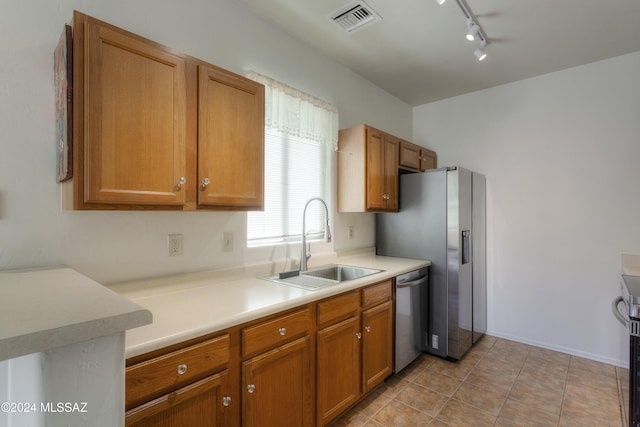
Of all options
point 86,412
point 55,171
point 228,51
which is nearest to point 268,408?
point 86,412

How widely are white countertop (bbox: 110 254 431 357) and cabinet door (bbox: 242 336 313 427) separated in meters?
0.23

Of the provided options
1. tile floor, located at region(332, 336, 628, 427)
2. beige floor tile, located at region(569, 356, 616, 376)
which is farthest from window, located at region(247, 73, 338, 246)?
beige floor tile, located at region(569, 356, 616, 376)

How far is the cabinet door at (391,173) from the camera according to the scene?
2865 millimetres

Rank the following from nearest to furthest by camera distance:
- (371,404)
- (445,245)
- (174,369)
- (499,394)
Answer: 1. (174,369)
2. (371,404)
3. (499,394)
4. (445,245)

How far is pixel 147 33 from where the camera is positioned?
1.67 metres

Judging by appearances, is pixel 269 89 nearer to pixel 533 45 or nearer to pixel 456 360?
pixel 533 45

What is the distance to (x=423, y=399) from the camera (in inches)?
86.1

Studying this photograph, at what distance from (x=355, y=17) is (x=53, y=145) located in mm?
1933

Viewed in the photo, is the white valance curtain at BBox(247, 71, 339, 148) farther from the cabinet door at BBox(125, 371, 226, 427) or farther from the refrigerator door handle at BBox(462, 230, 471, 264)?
the cabinet door at BBox(125, 371, 226, 427)

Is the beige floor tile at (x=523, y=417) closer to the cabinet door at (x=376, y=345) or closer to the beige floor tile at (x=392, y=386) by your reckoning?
the beige floor tile at (x=392, y=386)

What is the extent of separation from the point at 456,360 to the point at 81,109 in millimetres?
3067

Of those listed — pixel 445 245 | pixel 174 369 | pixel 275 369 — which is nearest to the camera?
pixel 174 369

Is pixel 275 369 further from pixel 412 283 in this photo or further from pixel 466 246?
pixel 466 246

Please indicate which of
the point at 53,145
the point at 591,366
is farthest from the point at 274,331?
the point at 591,366
